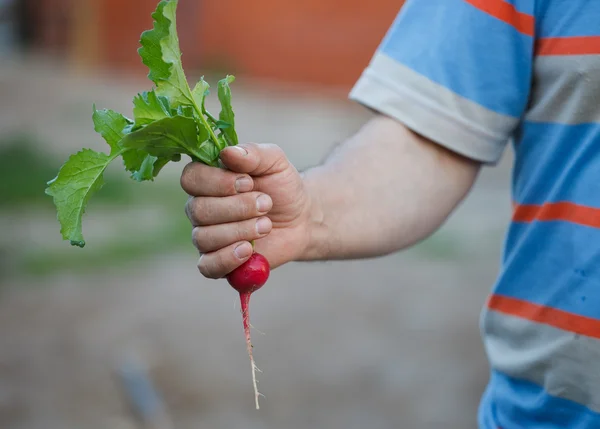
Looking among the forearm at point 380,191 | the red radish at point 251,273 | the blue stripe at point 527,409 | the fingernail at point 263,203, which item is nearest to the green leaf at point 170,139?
the fingernail at point 263,203

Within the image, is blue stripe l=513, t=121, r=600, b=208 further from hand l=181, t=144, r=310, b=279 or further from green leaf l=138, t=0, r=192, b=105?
green leaf l=138, t=0, r=192, b=105

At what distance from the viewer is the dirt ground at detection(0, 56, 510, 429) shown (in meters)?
5.37

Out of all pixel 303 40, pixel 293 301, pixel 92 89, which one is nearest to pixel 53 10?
pixel 92 89

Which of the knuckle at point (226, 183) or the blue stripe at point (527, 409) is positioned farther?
the blue stripe at point (527, 409)

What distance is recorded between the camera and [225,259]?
164 cm

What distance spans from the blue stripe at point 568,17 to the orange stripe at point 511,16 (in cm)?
3

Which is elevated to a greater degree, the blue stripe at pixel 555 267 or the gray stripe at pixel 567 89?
the gray stripe at pixel 567 89

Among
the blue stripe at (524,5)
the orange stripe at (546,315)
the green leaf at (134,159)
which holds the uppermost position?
the blue stripe at (524,5)

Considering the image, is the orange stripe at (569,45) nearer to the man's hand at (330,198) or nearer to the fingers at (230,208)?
the man's hand at (330,198)

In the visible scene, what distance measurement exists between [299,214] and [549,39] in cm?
66

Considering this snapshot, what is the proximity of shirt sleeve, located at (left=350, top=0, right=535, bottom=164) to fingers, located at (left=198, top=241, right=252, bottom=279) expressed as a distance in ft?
1.86

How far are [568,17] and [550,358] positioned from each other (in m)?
0.72

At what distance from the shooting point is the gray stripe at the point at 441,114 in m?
1.95

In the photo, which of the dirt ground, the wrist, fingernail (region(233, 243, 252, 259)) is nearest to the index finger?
fingernail (region(233, 243, 252, 259))
